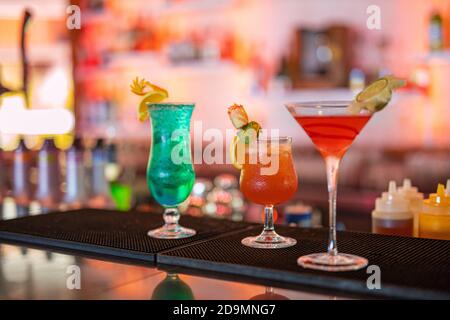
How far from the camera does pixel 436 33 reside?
3525 millimetres

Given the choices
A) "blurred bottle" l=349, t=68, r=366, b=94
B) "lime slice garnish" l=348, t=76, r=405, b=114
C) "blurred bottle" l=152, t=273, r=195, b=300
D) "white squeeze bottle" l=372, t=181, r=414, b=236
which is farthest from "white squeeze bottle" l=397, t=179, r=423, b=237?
"blurred bottle" l=349, t=68, r=366, b=94

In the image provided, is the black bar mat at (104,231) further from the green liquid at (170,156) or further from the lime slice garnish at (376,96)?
the lime slice garnish at (376,96)

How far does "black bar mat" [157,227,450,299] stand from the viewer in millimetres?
955

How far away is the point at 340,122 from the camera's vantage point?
44.4 inches

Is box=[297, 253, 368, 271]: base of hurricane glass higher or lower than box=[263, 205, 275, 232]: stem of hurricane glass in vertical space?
lower

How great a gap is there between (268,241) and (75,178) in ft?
4.85

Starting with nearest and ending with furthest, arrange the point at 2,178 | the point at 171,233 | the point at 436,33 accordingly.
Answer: the point at 171,233 → the point at 2,178 → the point at 436,33

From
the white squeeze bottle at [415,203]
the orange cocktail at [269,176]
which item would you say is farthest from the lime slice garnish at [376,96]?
the white squeeze bottle at [415,203]

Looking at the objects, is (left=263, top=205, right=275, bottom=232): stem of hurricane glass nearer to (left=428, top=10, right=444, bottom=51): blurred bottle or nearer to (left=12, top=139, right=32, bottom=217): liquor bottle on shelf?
(left=12, top=139, right=32, bottom=217): liquor bottle on shelf

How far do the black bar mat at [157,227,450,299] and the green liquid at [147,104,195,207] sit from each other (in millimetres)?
156

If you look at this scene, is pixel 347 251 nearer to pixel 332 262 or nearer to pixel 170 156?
pixel 332 262

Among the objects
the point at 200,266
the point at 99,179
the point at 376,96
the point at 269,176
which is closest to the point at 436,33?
the point at 99,179

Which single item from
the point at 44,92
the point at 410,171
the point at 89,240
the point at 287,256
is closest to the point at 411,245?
the point at 287,256
